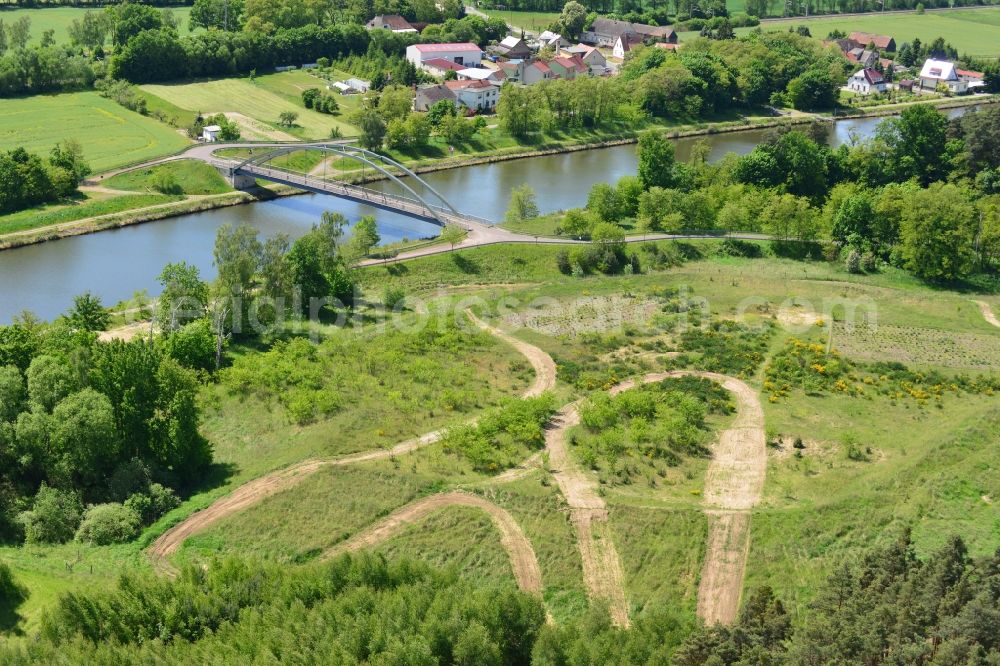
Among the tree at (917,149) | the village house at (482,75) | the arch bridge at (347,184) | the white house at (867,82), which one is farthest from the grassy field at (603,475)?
the white house at (867,82)

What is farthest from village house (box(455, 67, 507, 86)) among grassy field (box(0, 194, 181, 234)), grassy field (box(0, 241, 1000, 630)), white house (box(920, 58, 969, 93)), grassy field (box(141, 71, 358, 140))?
grassy field (box(0, 241, 1000, 630))

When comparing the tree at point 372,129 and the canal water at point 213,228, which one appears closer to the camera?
the canal water at point 213,228

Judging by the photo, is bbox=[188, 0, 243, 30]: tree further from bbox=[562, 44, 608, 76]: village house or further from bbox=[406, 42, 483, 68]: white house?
bbox=[562, 44, 608, 76]: village house

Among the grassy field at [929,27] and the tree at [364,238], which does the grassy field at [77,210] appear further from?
the grassy field at [929,27]

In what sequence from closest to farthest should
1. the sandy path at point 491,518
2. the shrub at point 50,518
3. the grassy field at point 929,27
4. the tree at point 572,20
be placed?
1. the sandy path at point 491,518
2. the shrub at point 50,518
3. the tree at point 572,20
4. the grassy field at point 929,27

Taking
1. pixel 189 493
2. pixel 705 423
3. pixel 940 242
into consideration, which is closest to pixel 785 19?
pixel 940 242

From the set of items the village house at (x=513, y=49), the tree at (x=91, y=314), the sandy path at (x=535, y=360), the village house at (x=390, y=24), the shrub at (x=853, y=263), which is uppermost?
the village house at (x=390, y=24)

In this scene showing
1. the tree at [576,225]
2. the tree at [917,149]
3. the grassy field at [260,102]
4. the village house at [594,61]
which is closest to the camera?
the tree at [576,225]

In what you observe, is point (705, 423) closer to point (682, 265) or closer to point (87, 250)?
point (682, 265)
